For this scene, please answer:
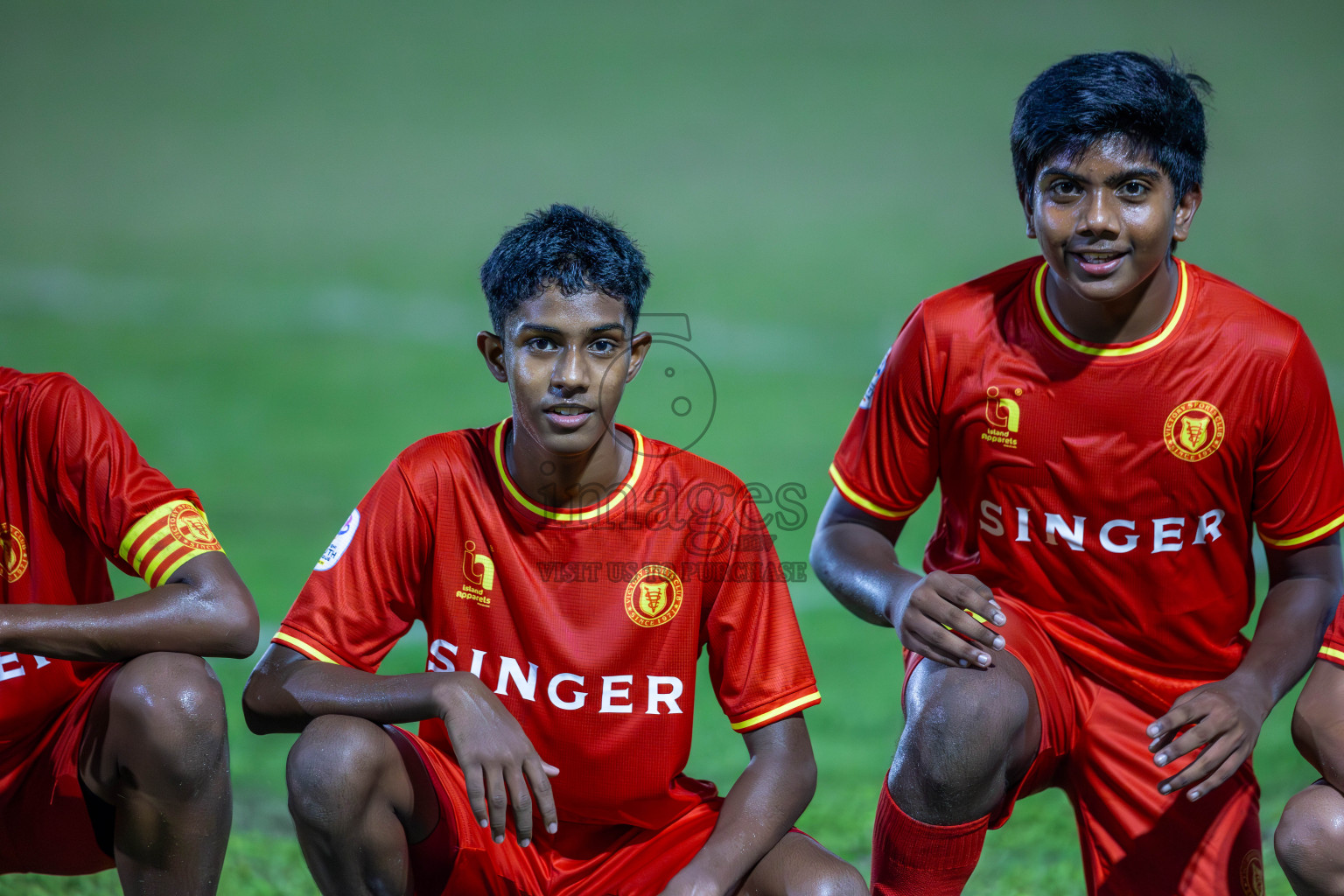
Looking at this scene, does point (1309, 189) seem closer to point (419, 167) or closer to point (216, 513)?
point (419, 167)

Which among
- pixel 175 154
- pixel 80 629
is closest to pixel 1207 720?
pixel 80 629

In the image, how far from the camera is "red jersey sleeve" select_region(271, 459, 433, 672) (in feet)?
6.81

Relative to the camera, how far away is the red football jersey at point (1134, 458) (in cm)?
232

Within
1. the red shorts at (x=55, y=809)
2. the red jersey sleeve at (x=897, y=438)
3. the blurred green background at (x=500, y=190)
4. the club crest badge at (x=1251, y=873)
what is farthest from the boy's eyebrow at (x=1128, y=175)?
the blurred green background at (x=500, y=190)

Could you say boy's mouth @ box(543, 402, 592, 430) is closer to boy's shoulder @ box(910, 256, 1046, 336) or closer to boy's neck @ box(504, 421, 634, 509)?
boy's neck @ box(504, 421, 634, 509)

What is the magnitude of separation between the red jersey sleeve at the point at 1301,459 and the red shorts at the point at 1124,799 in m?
0.43

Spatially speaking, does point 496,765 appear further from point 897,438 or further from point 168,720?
point 897,438

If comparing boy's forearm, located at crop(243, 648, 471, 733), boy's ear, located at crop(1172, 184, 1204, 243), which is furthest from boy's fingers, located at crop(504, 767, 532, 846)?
boy's ear, located at crop(1172, 184, 1204, 243)

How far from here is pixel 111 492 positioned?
84.0 inches

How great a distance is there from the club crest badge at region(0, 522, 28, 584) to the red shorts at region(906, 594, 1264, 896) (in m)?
1.49

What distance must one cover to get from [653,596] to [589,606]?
10 centimetres

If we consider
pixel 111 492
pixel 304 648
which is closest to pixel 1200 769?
pixel 304 648

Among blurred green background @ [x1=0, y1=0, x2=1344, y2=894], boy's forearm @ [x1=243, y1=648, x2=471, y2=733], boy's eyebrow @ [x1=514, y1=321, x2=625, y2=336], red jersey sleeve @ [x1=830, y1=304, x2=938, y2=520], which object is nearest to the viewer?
boy's forearm @ [x1=243, y1=648, x2=471, y2=733]

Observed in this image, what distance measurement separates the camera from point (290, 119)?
8.15 m
